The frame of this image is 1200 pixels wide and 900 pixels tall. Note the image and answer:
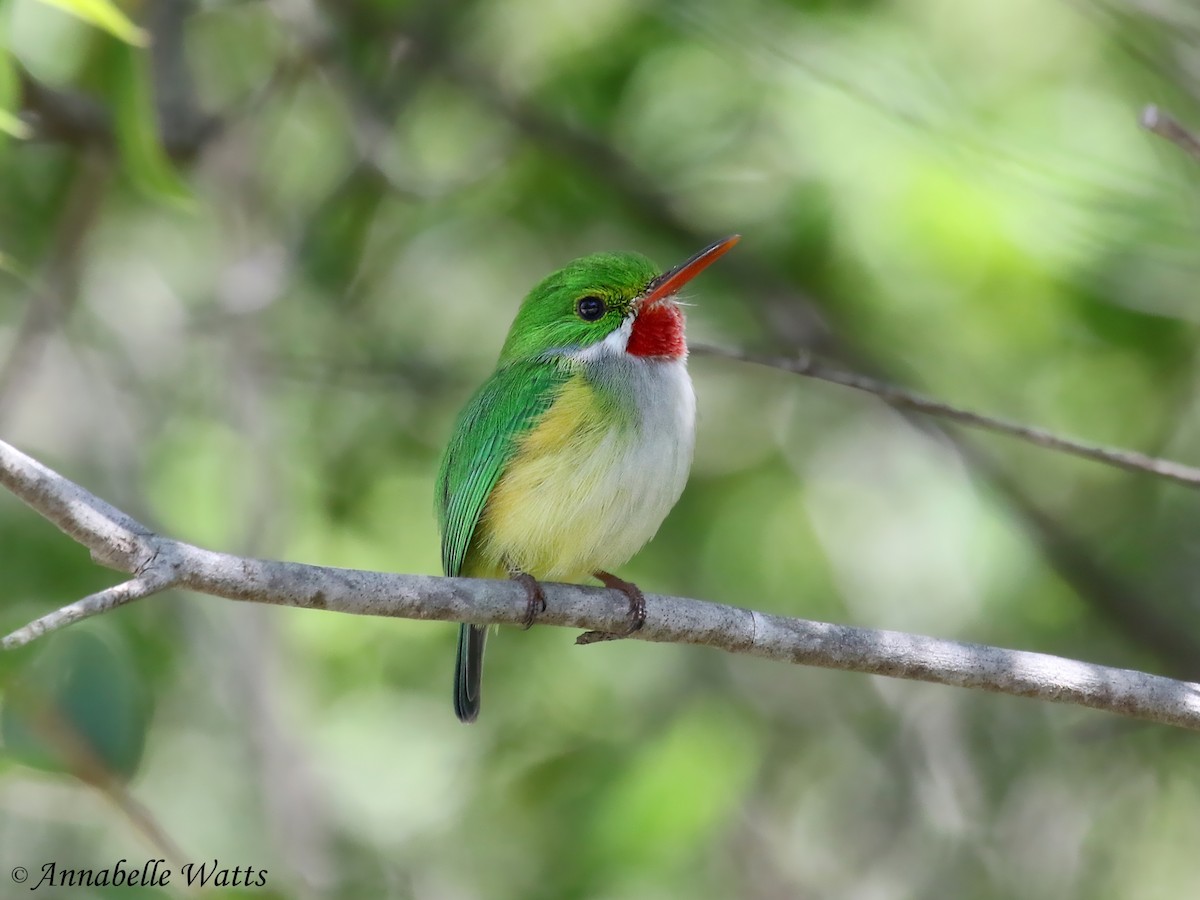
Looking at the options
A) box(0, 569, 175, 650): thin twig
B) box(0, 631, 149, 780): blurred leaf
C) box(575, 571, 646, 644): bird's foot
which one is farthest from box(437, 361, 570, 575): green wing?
box(0, 569, 175, 650): thin twig

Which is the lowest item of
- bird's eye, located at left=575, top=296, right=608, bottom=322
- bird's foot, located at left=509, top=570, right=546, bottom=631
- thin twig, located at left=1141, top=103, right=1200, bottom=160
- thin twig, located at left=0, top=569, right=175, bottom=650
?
thin twig, located at left=0, top=569, right=175, bottom=650

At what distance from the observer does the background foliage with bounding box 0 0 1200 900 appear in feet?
14.4

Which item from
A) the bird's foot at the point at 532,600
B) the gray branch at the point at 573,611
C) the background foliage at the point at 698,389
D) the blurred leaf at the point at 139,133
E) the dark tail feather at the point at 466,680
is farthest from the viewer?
the background foliage at the point at 698,389

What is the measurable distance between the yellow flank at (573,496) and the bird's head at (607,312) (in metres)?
0.27

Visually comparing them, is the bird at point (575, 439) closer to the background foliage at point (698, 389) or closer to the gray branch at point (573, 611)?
the gray branch at point (573, 611)

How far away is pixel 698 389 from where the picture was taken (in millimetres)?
5617

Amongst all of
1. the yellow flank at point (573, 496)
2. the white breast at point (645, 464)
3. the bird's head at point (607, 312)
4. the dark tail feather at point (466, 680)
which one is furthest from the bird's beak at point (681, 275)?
the dark tail feather at point (466, 680)

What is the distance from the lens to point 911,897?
4.62m

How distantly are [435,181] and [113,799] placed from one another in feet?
10.9

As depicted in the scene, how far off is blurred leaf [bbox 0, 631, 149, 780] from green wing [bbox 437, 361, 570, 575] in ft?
3.27

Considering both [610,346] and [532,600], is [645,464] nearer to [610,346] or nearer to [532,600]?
[610,346]

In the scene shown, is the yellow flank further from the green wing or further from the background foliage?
the background foliage

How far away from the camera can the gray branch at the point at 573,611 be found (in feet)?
6.51

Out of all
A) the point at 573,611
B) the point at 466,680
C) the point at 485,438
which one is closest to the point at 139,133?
the point at 485,438
